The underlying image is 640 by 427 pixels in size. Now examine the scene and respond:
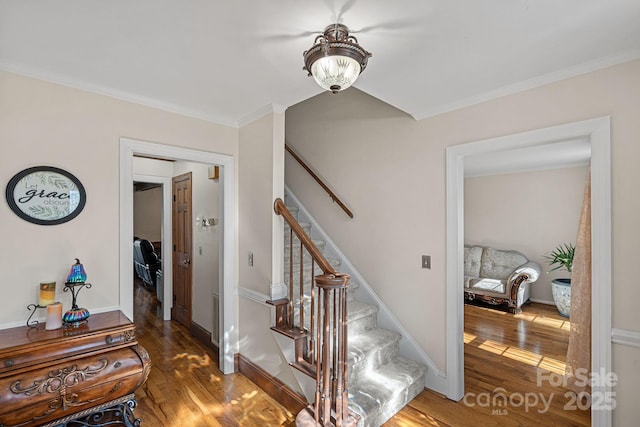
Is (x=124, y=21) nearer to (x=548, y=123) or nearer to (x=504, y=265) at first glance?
(x=548, y=123)

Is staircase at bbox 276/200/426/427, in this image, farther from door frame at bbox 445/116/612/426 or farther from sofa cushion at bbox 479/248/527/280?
sofa cushion at bbox 479/248/527/280

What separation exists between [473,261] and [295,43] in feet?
17.7

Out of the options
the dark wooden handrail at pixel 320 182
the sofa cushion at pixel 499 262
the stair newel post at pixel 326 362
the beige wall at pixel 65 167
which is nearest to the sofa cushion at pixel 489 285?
the sofa cushion at pixel 499 262

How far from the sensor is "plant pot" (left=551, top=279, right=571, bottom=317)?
4.62 meters

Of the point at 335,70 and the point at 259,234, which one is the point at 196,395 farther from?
the point at 335,70

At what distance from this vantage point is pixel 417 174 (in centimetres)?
270

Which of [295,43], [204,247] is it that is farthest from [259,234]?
[295,43]

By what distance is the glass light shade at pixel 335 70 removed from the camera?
4.66ft

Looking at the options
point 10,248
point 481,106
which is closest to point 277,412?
point 10,248

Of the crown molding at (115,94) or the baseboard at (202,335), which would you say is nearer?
the crown molding at (115,94)

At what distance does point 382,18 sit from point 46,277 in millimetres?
2546

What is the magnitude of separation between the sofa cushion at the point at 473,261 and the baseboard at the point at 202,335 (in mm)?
4493

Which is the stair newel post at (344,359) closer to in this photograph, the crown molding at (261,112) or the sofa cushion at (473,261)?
the crown molding at (261,112)

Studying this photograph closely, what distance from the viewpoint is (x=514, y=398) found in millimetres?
2469
